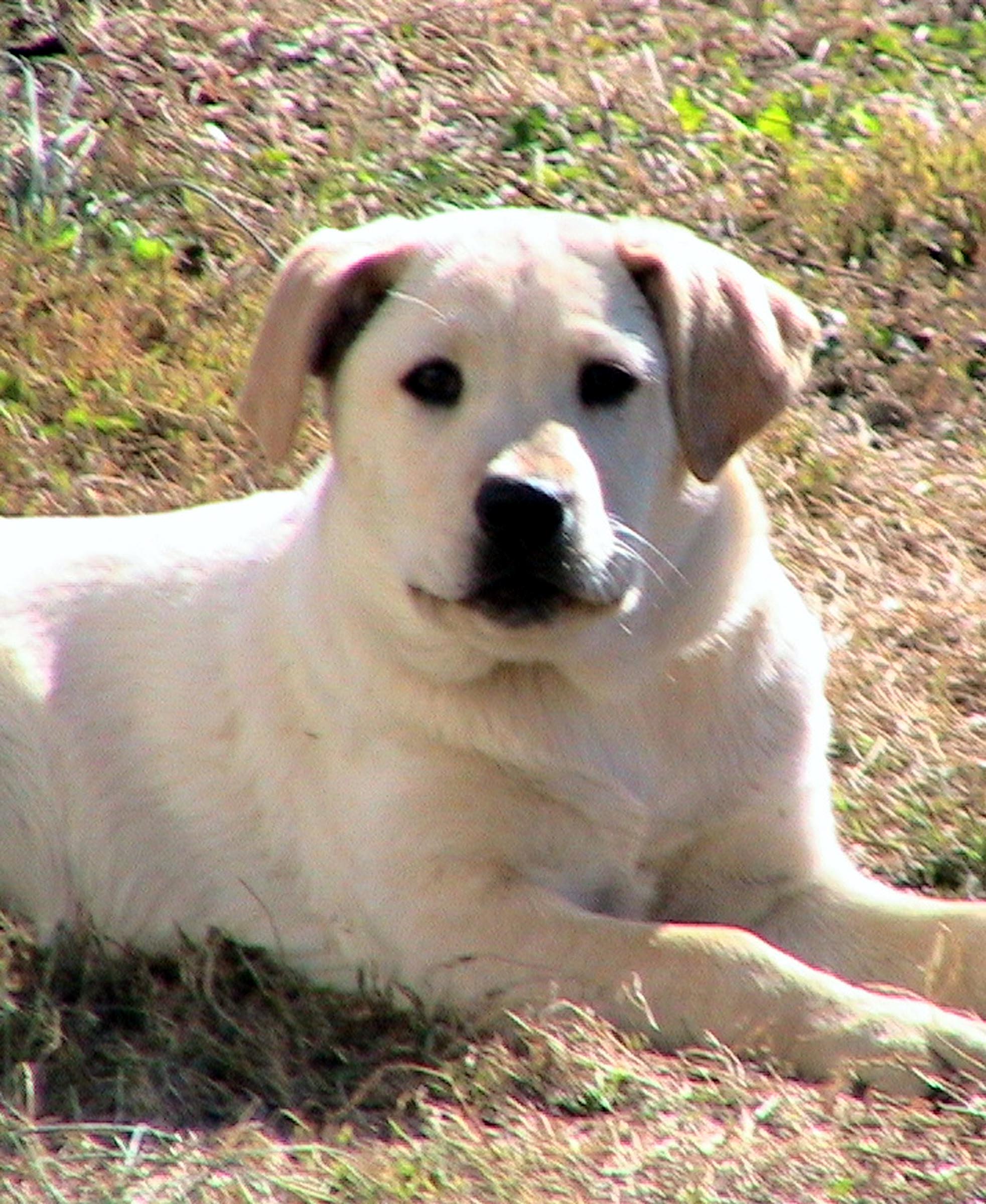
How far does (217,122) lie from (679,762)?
4086 millimetres

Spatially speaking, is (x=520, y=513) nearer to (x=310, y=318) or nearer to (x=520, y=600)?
(x=520, y=600)

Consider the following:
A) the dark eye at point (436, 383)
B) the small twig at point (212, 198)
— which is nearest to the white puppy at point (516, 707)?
the dark eye at point (436, 383)

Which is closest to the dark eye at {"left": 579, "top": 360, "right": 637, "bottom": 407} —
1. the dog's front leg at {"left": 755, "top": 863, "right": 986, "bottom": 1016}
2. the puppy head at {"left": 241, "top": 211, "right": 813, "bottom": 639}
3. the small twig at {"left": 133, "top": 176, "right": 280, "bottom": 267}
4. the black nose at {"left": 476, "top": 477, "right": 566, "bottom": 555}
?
the puppy head at {"left": 241, "top": 211, "right": 813, "bottom": 639}

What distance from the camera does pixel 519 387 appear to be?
387cm

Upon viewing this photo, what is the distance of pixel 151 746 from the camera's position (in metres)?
4.57

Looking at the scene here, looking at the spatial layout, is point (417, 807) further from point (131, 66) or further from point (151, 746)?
point (131, 66)

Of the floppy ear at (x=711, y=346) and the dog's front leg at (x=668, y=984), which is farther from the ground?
the floppy ear at (x=711, y=346)

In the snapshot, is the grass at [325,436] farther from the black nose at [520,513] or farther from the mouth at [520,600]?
the black nose at [520,513]

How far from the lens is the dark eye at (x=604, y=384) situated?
12.9 feet

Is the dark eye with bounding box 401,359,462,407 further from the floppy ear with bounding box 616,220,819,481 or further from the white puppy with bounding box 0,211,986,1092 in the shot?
the floppy ear with bounding box 616,220,819,481

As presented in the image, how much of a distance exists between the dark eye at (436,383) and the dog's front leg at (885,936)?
1164mm

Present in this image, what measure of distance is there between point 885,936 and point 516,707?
0.80 m

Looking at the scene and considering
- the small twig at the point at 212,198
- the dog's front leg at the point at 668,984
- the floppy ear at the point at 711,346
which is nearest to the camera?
the dog's front leg at the point at 668,984

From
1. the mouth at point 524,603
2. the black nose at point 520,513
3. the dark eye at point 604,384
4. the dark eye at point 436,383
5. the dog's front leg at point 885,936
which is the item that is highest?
the dark eye at point 604,384
